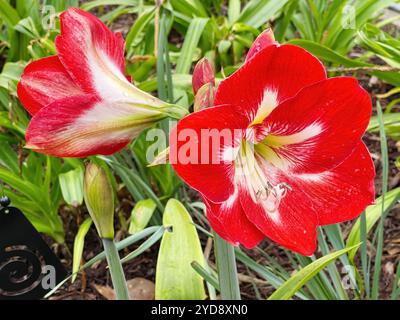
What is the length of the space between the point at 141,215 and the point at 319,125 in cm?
73

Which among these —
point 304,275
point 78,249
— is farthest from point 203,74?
point 78,249

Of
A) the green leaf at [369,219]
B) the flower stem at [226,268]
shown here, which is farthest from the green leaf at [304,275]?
the green leaf at [369,219]

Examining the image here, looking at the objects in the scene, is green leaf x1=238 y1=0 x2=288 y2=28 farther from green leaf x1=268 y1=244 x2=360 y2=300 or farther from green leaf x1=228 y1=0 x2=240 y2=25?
green leaf x1=268 y1=244 x2=360 y2=300

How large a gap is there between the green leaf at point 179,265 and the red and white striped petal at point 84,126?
277 millimetres

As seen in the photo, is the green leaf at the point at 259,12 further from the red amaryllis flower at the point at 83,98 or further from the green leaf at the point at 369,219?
the red amaryllis flower at the point at 83,98

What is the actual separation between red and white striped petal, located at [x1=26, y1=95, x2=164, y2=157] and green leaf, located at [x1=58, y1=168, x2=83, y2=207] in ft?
2.31

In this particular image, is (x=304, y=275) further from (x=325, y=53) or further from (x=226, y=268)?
(x=325, y=53)

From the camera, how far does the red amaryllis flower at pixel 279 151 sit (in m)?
0.52

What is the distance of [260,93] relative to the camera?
1.76 feet

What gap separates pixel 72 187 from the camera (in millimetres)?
1280
